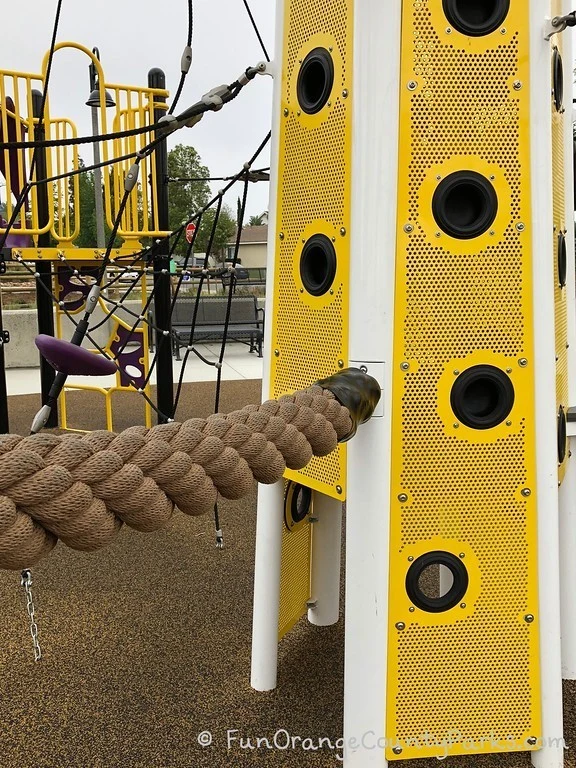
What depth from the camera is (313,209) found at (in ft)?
6.53

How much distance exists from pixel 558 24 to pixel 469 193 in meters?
0.42

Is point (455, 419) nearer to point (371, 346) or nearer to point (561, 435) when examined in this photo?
point (371, 346)

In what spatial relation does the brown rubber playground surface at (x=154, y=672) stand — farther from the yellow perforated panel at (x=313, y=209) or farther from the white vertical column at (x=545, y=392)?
the yellow perforated panel at (x=313, y=209)

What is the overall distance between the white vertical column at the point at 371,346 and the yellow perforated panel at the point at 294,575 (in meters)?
0.61

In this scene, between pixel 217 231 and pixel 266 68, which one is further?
pixel 217 231

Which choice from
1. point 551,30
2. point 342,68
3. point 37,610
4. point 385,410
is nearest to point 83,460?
point 385,410

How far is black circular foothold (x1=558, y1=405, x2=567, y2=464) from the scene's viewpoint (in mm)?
2248

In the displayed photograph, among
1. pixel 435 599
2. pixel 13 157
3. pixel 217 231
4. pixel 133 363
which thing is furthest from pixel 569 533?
pixel 217 231

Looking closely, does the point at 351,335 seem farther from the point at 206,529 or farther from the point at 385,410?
the point at 206,529

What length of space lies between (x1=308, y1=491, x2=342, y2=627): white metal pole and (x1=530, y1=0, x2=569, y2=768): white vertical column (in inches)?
35.4

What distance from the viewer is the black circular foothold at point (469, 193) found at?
1.78 metres

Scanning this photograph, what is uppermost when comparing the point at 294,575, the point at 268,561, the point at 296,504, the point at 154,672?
the point at 296,504

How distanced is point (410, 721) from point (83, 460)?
127 centimetres

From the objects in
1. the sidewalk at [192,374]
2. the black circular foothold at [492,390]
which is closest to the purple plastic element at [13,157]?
the sidewalk at [192,374]
